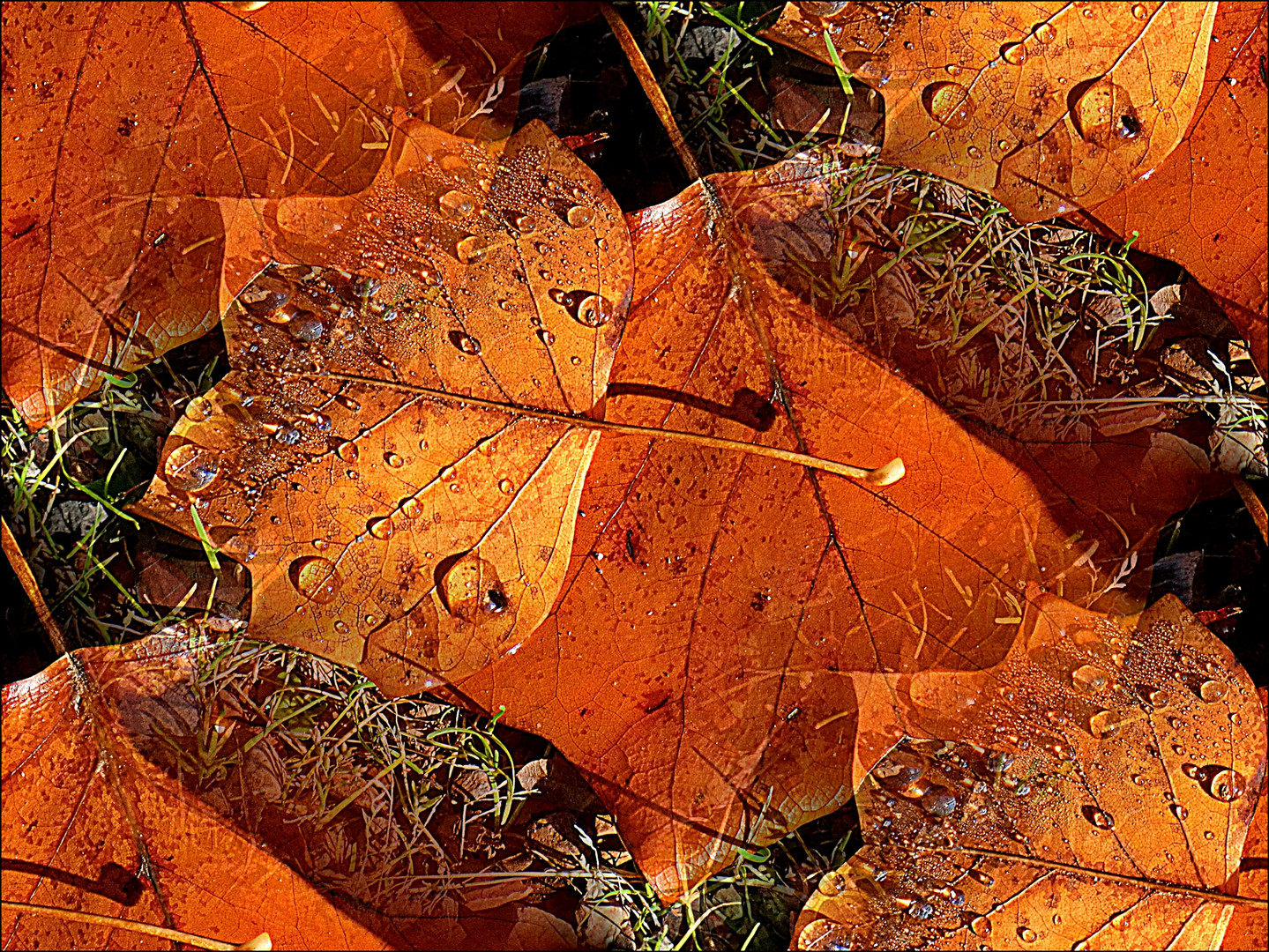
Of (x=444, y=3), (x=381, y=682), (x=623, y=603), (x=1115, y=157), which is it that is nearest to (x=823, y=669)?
(x=623, y=603)

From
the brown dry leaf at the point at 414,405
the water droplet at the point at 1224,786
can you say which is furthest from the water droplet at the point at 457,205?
the water droplet at the point at 1224,786

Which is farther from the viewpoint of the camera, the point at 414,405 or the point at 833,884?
the point at 833,884

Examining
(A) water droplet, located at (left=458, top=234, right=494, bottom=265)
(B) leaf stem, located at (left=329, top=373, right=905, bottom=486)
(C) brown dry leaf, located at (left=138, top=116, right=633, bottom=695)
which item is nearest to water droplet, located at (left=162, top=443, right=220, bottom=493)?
(C) brown dry leaf, located at (left=138, top=116, right=633, bottom=695)

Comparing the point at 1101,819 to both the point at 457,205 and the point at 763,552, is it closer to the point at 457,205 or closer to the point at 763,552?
the point at 763,552

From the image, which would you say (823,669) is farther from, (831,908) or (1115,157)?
(1115,157)

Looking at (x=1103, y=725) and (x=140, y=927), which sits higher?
(x=1103, y=725)

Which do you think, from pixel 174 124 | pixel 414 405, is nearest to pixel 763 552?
pixel 414 405
